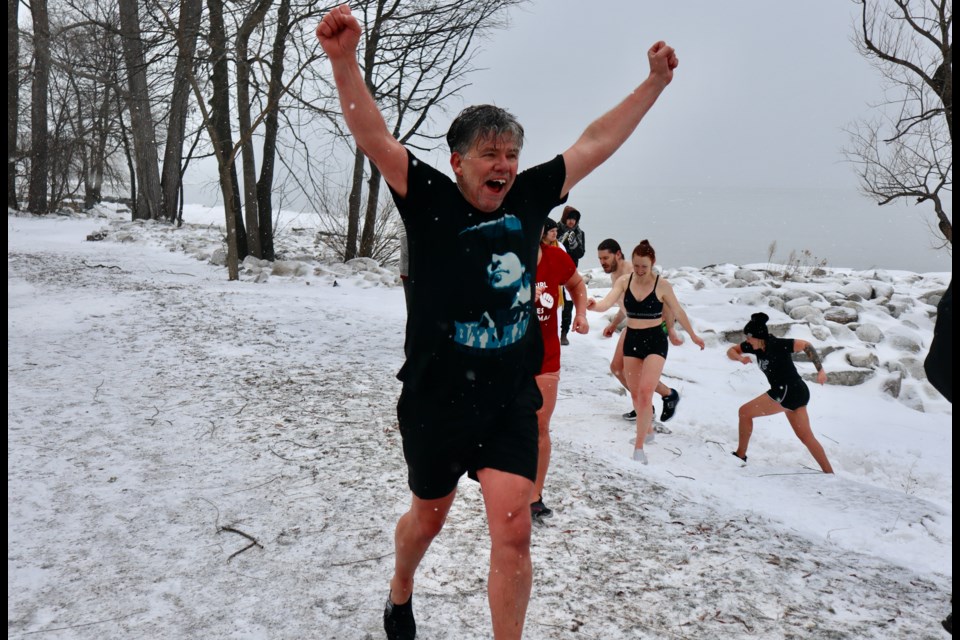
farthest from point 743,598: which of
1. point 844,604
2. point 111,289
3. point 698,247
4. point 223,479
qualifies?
point 698,247

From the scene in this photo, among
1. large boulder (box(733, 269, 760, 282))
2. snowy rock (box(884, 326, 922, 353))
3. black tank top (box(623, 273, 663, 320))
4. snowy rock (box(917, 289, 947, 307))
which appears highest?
large boulder (box(733, 269, 760, 282))

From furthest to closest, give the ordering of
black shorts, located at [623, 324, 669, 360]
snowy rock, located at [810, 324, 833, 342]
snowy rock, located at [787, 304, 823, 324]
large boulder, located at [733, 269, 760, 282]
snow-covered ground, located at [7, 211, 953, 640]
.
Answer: large boulder, located at [733, 269, 760, 282]
snowy rock, located at [787, 304, 823, 324]
snowy rock, located at [810, 324, 833, 342]
black shorts, located at [623, 324, 669, 360]
snow-covered ground, located at [7, 211, 953, 640]

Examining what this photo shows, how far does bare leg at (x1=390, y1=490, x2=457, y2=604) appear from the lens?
8.70 feet

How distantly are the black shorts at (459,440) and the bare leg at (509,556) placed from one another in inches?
3.7

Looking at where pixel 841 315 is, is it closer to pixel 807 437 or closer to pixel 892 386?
pixel 892 386

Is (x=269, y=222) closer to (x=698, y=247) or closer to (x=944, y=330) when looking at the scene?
(x=944, y=330)

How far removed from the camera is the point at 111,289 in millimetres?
11367

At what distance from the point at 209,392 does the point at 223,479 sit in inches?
78.3

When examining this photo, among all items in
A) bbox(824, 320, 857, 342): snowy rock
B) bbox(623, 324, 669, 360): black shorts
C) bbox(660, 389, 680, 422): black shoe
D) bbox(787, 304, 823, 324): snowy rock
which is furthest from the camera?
bbox(787, 304, 823, 324): snowy rock

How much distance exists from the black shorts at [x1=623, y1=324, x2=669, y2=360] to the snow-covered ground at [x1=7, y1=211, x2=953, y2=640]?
844 millimetres

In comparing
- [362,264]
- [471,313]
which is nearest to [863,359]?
[471,313]

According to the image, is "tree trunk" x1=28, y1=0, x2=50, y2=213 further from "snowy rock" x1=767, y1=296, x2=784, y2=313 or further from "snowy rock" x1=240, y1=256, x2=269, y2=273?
"snowy rock" x1=767, y1=296, x2=784, y2=313

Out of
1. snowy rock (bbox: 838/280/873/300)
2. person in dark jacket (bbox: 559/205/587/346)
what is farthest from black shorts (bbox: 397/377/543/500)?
snowy rock (bbox: 838/280/873/300)

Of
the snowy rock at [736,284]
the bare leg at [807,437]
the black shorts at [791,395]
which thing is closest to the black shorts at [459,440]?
the black shorts at [791,395]
